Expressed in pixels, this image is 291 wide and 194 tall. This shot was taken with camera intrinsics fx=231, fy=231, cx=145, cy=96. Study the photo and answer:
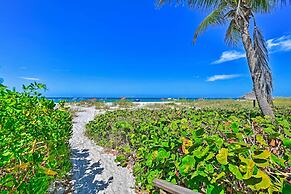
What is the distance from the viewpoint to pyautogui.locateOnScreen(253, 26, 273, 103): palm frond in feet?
23.1

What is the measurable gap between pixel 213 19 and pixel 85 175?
670 cm

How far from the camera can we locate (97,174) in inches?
193

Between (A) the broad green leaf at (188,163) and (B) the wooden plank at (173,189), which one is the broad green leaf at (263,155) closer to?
(A) the broad green leaf at (188,163)

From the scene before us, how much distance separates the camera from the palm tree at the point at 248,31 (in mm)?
6996

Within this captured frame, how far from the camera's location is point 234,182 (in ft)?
5.45

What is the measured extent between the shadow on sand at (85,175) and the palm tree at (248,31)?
486cm

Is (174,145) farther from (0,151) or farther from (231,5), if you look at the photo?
(231,5)

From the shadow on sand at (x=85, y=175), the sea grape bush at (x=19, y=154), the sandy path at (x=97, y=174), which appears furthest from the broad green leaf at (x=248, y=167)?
the shadow on sand at (x=85, y=175)

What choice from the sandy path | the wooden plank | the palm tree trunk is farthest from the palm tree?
the wooden plank

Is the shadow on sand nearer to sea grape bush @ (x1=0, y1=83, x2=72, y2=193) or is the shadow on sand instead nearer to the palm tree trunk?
sea grape bush @ (x1=0, y1=83, x2=72, y2=193)

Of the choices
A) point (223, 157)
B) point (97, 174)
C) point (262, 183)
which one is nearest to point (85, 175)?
point (97, 174)

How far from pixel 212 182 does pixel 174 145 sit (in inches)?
33.6

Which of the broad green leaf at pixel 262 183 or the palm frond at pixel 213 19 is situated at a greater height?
the palm frond at pixel 213 19

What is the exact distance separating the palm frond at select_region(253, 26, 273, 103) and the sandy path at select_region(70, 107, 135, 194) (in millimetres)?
4867
